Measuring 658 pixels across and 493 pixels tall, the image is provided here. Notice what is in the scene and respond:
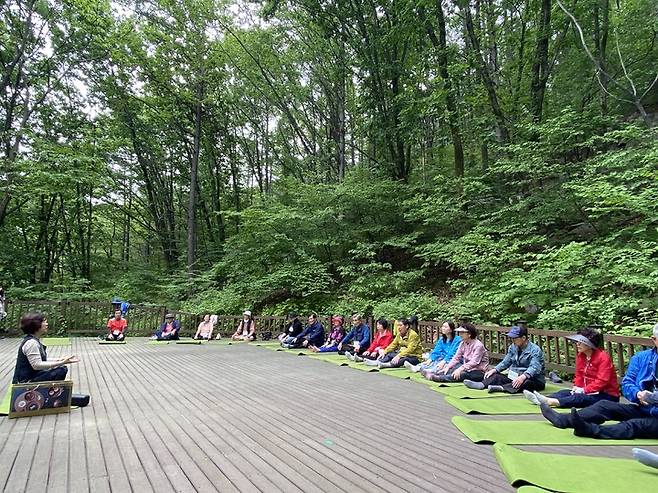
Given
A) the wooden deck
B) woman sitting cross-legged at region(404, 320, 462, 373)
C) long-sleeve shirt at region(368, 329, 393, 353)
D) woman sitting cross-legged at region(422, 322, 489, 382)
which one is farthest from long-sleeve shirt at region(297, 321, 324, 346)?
woman sitting cross-legged at region(422, 322, 489, 382)

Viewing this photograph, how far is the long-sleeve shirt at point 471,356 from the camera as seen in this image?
4961 mm

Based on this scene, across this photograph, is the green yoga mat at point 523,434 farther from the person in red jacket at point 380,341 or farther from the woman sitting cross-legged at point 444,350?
the person in red jacket at point 380,341

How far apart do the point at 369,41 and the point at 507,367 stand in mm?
10913

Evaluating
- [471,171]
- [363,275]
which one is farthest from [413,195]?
[363,275]

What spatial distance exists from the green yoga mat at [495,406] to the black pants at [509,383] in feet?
0.82

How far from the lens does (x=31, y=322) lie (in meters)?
3.54

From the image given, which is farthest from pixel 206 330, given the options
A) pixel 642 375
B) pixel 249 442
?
pixel 642 375

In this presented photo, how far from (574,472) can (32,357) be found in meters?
4.16

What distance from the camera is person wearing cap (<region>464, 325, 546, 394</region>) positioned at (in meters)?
4.38

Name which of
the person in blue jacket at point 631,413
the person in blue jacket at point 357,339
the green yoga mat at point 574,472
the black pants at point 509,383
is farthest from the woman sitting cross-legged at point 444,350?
the green yoga mat at point 574,472

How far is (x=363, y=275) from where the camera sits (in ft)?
36.3

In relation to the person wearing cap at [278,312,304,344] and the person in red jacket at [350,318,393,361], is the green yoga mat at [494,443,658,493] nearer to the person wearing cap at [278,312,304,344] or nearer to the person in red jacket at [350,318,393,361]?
the person in red jacket at [350,318,393,361]

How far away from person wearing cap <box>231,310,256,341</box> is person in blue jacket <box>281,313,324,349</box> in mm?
2059

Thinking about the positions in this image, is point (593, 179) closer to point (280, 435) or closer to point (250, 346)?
point (280, 435)
